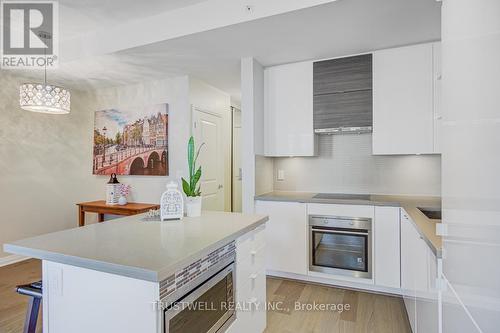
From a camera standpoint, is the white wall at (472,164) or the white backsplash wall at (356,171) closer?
the white wall at (472,164)

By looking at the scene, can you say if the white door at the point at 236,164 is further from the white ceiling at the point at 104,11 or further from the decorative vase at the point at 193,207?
the decorative vase at the point at 193,207

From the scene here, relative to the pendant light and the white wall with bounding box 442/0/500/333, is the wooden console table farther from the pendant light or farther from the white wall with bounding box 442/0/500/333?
the white wall with bounding box 442/0/500/333

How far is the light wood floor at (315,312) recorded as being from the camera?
2.11 metres

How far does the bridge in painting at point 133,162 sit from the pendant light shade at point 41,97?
125cm

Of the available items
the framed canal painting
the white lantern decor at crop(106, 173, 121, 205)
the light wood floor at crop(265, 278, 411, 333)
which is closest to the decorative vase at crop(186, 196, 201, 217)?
the light wood floor at crop(265, 278, 411, 333)

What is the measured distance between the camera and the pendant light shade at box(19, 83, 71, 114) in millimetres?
2596

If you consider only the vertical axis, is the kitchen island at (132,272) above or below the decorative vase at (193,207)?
below

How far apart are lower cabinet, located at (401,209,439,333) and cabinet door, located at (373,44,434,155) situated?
2.69 feet

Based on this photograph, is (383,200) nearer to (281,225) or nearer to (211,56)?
(281,225)

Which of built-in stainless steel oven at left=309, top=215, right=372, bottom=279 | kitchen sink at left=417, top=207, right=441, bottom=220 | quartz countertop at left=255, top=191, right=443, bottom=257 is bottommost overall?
built-in stainless steel oven at left=309, top=215, right=372, bottom=279

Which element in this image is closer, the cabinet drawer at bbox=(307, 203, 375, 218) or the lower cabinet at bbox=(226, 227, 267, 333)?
the lower cabinet at bbox=(226, 227, 267, 333)

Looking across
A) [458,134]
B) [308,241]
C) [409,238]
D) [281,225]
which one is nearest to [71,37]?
[281,225]

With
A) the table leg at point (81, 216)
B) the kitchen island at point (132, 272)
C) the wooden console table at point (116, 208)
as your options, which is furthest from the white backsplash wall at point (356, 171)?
the table leg at point (81, 216)

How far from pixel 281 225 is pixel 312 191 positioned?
2.31 feet
